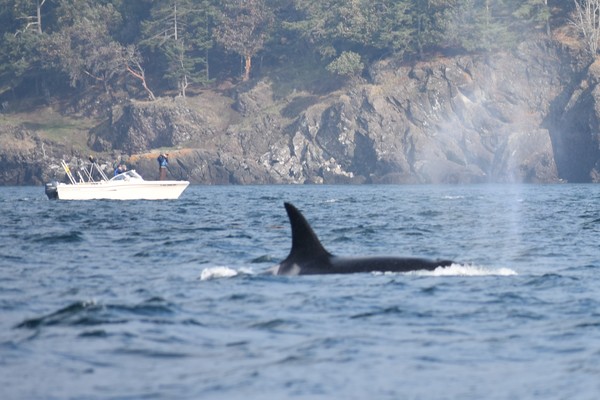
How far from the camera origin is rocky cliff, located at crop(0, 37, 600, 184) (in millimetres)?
109938

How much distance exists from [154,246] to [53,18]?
112847 millimetres

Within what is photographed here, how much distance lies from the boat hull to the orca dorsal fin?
4479 centimetres

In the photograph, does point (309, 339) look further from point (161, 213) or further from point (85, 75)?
point (85, 75)

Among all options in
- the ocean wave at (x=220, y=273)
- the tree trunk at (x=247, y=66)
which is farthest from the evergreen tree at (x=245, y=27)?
the ocean wave at (x=220, y=273)

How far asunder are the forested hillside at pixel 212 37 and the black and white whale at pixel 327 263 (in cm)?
9770

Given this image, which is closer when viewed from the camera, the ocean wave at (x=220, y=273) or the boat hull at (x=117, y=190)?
the ocean wave at (x=220, y=273)

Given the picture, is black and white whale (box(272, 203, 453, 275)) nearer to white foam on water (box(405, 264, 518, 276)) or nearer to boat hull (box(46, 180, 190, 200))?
white foam on water (box(405, 264, 518, 276))

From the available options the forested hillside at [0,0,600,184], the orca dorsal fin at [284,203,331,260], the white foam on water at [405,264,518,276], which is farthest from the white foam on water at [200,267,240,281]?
the forested hillside at [0,0,600,184]

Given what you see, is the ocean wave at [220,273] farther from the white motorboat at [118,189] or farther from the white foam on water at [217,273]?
Answer: the white motorboat at [118,189]

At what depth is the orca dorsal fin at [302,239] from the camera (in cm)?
1897

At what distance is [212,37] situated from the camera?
128 m

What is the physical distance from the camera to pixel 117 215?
149ft

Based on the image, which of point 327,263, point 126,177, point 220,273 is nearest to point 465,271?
point 327,263

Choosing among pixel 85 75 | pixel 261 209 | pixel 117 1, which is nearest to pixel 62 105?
pixel 85 75
